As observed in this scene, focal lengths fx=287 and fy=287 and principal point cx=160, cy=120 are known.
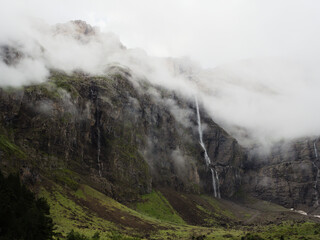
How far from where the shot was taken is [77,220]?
145250mm

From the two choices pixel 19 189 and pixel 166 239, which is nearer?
pixel 19 189

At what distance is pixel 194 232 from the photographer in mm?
179750

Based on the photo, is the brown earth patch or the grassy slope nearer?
the grassy slope

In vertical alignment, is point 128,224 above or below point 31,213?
below

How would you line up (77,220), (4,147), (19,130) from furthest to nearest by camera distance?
(19,130) → (4,147) → (77,220)

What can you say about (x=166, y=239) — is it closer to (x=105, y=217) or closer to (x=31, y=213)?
(x=105, y=217)

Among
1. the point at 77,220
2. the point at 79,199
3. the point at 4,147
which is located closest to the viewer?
the point at 77,220

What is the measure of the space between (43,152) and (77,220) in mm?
72145

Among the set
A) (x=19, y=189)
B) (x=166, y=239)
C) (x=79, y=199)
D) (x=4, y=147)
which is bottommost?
(x=166, y=239)

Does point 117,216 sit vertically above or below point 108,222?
above

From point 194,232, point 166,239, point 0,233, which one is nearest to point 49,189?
point 166,239

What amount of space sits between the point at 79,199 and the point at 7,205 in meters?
129

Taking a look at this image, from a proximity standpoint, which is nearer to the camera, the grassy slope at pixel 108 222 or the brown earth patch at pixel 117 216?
the grassy slope at pixel 108 222

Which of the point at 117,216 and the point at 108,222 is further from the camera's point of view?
the point at 117,216
